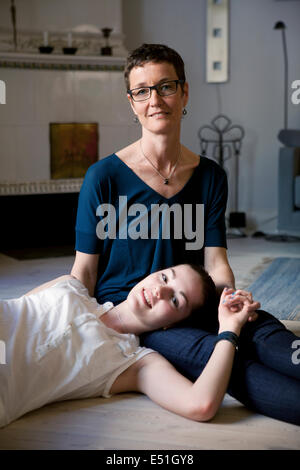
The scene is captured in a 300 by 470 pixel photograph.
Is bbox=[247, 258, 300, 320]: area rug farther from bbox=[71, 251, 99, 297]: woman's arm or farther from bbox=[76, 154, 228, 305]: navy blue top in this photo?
bbox=[71, 251, 99, 297]: woman's arm

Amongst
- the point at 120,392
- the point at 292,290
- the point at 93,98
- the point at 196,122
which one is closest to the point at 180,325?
the point at 120,392

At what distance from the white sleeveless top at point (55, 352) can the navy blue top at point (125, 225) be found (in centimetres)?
26

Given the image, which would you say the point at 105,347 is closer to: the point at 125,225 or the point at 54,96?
the point at 125,225

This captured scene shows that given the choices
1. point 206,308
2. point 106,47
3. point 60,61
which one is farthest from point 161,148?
point 106,47

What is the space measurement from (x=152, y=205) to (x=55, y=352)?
640 millimetres

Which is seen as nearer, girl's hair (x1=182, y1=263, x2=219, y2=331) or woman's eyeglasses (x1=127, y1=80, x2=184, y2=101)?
girl's hair (x1=182, y1=263, x2=219, y2=331)

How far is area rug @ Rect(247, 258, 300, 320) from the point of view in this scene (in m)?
3.07

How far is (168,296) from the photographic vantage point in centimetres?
182

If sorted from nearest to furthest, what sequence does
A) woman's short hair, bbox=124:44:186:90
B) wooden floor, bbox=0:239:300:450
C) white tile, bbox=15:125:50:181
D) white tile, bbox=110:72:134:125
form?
wooden floor, bbox=0:239:300:450, woman's short hair, bbox=124:44:186:90, white tile, bbox=15:125:50:181, white tile, bbox=110:72:134:125

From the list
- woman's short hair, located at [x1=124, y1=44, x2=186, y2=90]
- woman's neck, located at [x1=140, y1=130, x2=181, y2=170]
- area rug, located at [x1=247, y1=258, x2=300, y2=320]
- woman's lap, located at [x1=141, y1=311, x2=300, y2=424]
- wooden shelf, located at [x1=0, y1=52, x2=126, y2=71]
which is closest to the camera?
woman's lap, located at [x1=141, y1=311, x2=300, y2=424]

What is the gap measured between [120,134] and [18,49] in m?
1.07

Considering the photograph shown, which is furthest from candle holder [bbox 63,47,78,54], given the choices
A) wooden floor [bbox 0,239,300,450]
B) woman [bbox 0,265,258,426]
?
wooden floor [bbox 0,239,300,450]

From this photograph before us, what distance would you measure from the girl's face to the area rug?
1.20 metres

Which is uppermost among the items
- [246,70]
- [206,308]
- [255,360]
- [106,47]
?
[106,47]
